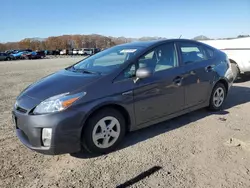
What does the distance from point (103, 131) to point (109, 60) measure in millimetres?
1329

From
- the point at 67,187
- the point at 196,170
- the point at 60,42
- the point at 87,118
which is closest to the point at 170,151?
the point at 196,170

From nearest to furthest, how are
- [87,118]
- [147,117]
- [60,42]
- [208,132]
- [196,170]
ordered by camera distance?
[196,170] → [87,118] → [147,117] → [208,132] → [60,42]

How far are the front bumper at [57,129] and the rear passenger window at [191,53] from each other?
7.61 feet

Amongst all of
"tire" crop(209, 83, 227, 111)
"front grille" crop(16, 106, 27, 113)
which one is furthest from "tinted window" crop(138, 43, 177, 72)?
"front grille" crop(16, 106, 27, 113)

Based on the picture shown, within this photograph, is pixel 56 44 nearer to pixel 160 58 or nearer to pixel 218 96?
pixel 218 96

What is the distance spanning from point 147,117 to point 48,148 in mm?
1548

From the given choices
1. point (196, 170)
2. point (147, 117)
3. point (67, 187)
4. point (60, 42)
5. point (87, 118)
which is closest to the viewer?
point (67, 187)

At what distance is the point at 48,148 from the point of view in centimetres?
295

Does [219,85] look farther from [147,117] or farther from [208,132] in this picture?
[147,117]

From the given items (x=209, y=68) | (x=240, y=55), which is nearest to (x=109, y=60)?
(x=209, y=68)

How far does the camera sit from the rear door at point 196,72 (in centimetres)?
426

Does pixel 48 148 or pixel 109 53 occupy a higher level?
pixel 109 53

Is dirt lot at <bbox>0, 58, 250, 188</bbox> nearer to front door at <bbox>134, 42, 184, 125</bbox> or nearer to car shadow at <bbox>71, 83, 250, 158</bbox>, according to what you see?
car shadow at <bbox>71, 83, 250, 158</bbox>

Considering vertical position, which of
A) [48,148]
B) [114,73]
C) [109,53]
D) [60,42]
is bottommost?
[48,148]
